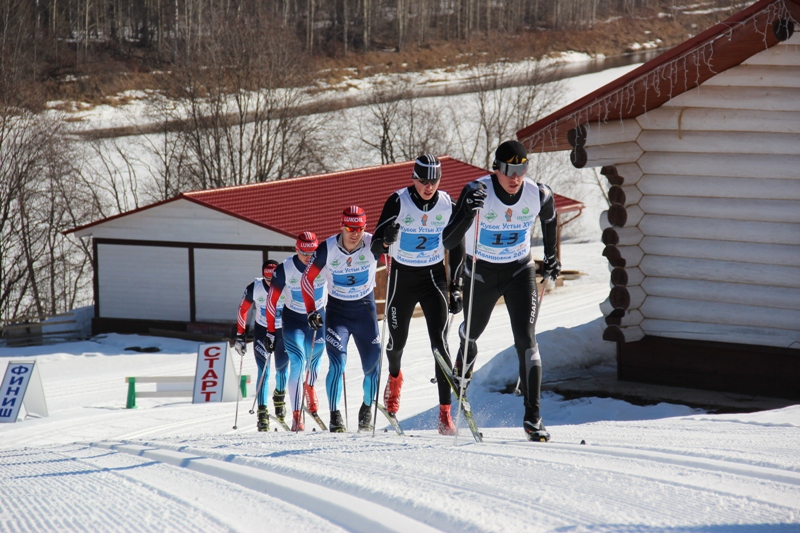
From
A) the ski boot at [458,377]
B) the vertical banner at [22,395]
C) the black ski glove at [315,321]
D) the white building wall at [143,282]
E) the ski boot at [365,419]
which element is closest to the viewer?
the ski boot at [458,377]

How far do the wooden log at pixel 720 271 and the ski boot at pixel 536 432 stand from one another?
545 cm

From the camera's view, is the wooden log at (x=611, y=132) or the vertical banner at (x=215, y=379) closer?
the wooden log at (x=611, y=132)

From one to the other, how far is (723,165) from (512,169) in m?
5.26

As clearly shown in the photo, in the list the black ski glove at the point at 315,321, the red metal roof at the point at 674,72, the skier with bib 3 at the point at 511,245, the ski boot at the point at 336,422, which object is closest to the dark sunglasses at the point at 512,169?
the skier with bib 3 at the point at 511,245

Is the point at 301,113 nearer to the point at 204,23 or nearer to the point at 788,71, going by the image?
the point at 204,23

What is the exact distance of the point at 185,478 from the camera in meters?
5.01

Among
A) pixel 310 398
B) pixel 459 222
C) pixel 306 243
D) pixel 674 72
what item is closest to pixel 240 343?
pixel 310 398

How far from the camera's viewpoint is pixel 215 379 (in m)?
14.9

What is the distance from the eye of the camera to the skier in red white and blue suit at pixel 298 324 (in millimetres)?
9664

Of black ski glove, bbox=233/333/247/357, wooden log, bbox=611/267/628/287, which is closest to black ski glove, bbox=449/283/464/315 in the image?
wooden log, bbox=611/267/628/287

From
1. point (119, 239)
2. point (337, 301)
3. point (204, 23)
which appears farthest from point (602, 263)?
point (204, 23)

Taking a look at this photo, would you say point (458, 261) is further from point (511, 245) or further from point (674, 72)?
point (674, 72)

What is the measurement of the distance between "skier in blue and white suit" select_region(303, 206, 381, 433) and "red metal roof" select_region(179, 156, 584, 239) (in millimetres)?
14501

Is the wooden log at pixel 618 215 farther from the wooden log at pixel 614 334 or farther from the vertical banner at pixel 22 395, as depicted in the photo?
the vertical banner at pixel 22 395
